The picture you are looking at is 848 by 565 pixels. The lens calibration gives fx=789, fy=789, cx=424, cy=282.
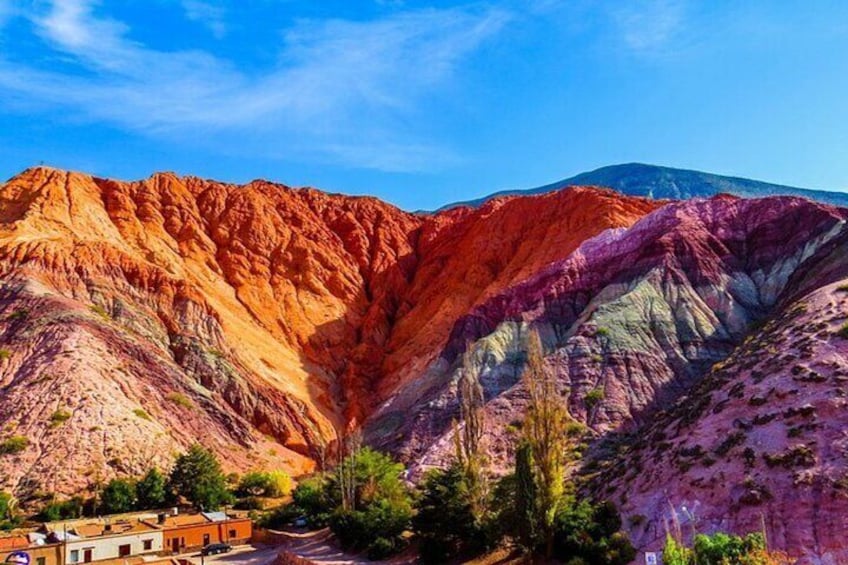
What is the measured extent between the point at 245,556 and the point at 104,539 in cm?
764

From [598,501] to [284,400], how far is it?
47.0m

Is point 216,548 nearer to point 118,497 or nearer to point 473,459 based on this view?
point 118,497

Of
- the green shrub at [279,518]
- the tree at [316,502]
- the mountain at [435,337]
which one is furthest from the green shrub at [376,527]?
the green shrub at [279,518]

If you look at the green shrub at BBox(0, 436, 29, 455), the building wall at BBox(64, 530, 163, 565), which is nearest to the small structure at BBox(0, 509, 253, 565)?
the building wall at BBox(64, 530, 163, 565)

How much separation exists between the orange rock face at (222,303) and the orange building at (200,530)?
10493mm

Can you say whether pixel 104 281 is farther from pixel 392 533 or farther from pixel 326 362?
pixel 392 533

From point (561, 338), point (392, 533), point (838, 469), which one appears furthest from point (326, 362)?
point (838, 469)

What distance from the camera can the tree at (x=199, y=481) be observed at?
179 feet

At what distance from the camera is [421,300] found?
96875 mm

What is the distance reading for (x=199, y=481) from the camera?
55250 millimetres

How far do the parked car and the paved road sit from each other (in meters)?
0.37

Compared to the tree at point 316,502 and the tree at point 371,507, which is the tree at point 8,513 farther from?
the tree at point 371,507

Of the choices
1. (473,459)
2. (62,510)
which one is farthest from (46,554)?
(473,459)

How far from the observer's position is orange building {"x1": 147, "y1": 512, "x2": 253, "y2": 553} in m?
45.4
